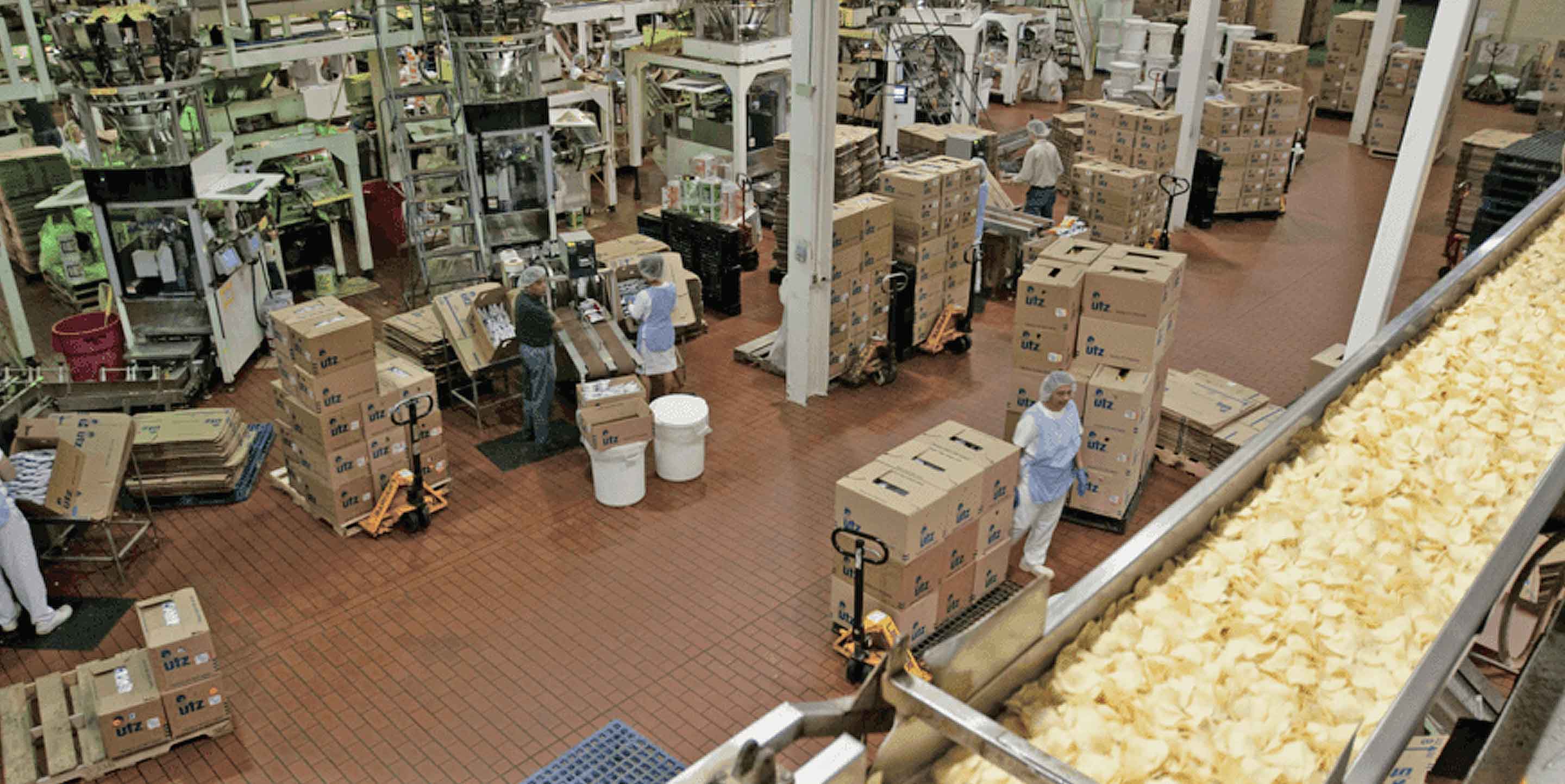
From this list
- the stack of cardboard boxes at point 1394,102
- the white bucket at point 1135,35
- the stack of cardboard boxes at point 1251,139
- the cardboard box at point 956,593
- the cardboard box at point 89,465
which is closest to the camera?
the cardboard box at point 956,593

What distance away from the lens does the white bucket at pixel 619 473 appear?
838 centimetres

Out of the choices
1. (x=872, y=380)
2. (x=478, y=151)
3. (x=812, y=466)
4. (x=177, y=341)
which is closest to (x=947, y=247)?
(x=872, y=380)

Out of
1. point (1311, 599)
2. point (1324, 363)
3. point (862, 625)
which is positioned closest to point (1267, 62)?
point (1324, 363)

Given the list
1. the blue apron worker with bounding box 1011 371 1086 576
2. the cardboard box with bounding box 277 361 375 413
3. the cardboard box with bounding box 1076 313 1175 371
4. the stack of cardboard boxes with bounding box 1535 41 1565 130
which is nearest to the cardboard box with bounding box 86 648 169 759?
the cardboard box with bounding box 277 361 375 413

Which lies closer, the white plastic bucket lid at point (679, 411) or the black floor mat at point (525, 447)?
the white plastic bucket lid at point (679, 411)

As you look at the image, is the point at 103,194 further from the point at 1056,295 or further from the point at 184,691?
the point at 1056,295

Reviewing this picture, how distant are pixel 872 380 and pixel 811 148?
2.47 m

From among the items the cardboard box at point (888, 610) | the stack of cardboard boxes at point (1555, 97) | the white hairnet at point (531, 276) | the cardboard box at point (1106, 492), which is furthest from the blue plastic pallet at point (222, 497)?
the stack of cardboard boxes at point (1555, 97)

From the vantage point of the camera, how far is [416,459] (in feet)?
26.7

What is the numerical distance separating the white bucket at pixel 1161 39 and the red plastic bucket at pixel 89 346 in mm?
17516

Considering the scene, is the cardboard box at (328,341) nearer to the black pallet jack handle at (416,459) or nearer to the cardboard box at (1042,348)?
the black pallet jack handle at (416,459)

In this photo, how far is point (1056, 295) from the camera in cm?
804

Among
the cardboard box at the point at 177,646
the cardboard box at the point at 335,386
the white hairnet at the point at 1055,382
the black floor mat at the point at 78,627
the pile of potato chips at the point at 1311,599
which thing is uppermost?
the pile of potato chips at the point at 1311,599

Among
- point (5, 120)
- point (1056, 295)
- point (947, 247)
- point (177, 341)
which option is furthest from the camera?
point (5, 120)
